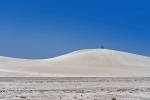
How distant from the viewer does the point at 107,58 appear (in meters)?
53.1

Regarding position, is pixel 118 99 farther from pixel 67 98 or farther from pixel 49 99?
pixel 49 99

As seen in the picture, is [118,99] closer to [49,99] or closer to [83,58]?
[49,99]

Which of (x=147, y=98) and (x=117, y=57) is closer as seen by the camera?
(x=147, y=98)

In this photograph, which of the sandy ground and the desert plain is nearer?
the sandy ground

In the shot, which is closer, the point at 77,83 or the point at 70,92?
the point at 70,92

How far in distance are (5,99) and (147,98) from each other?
738 centimetres

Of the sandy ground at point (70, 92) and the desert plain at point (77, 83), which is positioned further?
the desert plain at point (77, 83)

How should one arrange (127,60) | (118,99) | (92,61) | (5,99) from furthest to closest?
(127,60) → (92,61) → (118,99) → (5,99)

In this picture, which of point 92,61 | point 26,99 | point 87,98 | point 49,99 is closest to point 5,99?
point 26,99

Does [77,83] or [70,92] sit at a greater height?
[77,83]

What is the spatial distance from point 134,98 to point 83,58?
4052 centimetres

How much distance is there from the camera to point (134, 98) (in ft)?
41.0

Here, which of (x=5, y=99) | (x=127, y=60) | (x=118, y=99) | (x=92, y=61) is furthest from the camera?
(x=127, y=60)

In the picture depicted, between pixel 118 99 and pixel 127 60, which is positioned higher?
pixel 127 60
